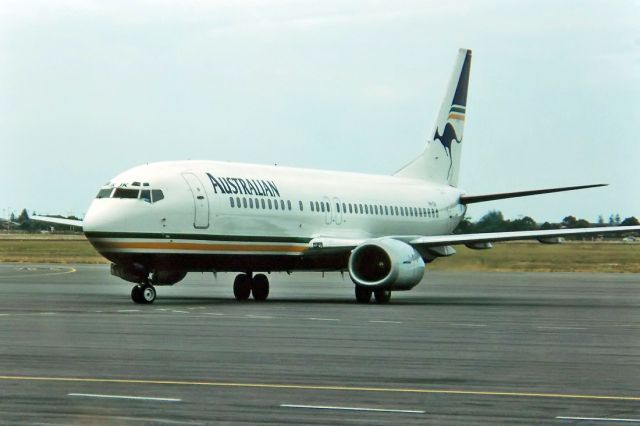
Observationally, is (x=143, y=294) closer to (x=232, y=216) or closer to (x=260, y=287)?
(x=232, y=216)

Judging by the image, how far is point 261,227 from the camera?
34.9 metres

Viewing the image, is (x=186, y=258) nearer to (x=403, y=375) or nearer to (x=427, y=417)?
(x=403, y=375)

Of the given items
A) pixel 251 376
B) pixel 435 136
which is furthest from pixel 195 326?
pixel 435 136

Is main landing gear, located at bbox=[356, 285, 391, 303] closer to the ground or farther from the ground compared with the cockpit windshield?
closer to the ground

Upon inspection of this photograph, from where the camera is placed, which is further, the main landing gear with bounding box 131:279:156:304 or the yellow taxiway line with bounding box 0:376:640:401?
the main landing gear with bounding box 131:279:156:304

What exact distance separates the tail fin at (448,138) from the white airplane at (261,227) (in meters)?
2.06

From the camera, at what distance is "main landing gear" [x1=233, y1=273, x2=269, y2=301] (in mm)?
36625

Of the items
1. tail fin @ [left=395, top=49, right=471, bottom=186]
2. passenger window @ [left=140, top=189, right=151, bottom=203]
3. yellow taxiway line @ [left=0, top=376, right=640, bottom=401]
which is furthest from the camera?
tail fin @ [left=395, top=49, right=471, bottom=186]

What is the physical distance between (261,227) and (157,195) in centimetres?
378

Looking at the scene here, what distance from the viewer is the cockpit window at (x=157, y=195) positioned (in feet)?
105

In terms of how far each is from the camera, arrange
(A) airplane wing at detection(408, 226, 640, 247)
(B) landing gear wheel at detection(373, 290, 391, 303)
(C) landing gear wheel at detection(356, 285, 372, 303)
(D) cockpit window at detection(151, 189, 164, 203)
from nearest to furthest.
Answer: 1. (D) cockpit window at detection(151, 189, 164, 203)
2. (B) landing gear wheel at detection(373, 290, 391, 303)
3. (C) landing gear wheel at detection(356, 285, 372, 303)
4. (A) airplane wing at detection(408, 226, 640, 247)

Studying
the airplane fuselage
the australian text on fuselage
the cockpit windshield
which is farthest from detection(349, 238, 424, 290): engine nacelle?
the cockpit windshield

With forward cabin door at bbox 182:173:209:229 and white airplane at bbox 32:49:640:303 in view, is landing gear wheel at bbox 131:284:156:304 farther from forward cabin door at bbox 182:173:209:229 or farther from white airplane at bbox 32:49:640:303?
forward cabin door at bbox 182:173:209:229

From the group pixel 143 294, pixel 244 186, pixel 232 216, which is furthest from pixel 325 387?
pixel 244 186
